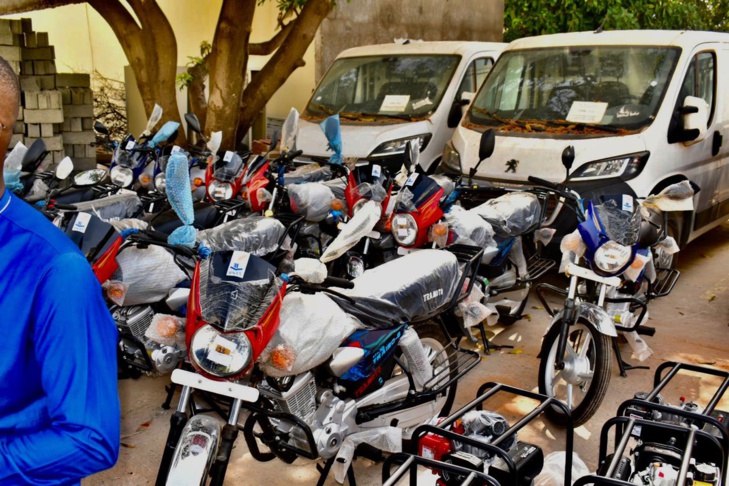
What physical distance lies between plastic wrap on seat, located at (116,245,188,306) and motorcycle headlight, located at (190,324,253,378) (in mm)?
1243

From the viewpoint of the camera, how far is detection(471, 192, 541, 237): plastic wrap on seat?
498 centimetres

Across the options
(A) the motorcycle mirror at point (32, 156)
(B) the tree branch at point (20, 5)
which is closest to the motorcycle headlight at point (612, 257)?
(A) the motorcycle mirror at point (32, 156)

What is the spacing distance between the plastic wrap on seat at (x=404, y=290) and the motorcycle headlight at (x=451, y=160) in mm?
2770

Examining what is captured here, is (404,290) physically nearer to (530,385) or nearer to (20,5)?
(530,385)

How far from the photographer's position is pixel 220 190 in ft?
18.5

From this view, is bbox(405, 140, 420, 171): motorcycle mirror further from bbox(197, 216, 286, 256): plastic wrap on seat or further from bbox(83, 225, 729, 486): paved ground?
bbox(83, 225, 729, 486): paved ground

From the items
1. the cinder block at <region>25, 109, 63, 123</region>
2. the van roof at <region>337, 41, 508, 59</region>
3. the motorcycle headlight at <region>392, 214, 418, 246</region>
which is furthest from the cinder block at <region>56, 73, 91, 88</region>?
the motorcycle headlight at <region>392, 214, 418, 246</region>

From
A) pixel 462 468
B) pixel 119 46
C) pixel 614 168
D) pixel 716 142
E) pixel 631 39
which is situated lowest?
pixel 462 468

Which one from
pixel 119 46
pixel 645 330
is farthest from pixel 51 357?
pixel 119 46

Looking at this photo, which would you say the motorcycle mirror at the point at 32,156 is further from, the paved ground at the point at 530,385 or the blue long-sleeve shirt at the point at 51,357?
the blue long-sleeve shirt at the point at 51,357

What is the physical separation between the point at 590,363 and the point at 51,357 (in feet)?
10.5

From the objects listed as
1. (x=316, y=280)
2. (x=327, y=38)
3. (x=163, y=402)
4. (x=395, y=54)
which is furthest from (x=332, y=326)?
(x=327, y=38)

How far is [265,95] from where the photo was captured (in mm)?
8602

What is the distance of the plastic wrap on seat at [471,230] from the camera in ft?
15.8
